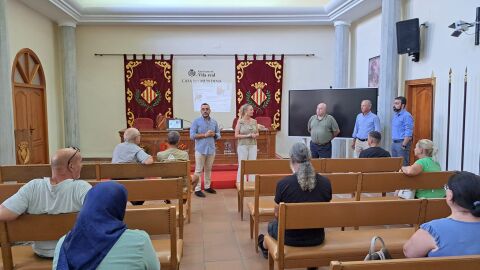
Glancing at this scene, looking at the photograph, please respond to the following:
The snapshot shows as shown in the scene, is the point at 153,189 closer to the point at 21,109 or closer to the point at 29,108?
the point at 21,109

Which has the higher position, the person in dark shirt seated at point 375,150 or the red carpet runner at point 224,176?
the person in dark shirt seated at point 375,150

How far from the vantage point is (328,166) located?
4.30m

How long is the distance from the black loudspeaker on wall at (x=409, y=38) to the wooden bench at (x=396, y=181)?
3270 mm

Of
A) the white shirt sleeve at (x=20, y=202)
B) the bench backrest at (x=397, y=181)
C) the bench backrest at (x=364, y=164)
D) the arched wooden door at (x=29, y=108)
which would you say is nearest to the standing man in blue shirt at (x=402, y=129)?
the bench backrest at (x=364, y=164)

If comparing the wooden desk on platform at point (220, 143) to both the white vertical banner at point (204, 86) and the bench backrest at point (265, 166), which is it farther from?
the bench backrest at point (265, 166)

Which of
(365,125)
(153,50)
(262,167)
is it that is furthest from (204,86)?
(262,167)

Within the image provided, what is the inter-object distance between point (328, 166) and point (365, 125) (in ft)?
7.78

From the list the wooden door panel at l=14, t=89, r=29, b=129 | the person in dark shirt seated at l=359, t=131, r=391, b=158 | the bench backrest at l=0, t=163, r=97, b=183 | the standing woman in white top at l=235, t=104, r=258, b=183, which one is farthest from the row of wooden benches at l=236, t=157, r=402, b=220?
the wooden door panel at l=14, t=89, r=29, b=129

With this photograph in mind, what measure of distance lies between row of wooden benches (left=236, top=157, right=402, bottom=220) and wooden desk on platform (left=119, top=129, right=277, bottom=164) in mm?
3605

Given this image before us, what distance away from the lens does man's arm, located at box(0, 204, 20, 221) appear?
2.10 meters

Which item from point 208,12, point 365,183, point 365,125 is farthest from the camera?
point 208,12

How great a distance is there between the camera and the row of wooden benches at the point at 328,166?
4.28 meters

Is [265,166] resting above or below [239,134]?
below

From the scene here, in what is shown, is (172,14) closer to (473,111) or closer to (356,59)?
(356,59)
